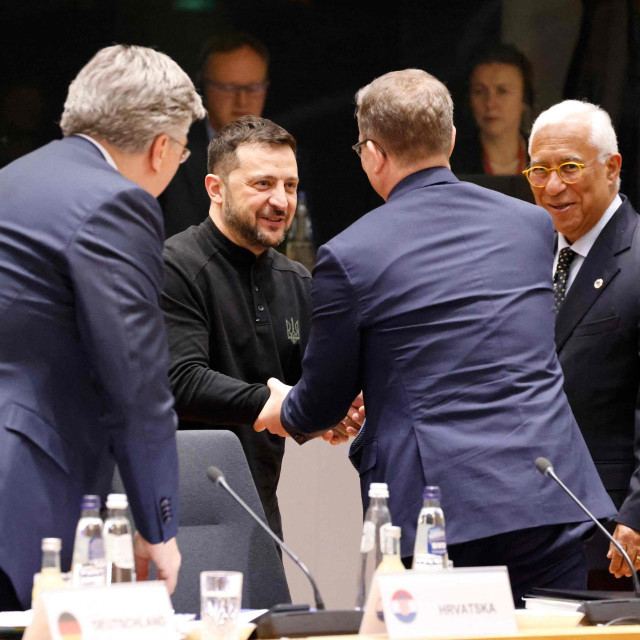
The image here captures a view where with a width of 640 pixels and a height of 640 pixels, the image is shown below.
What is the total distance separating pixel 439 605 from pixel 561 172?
6.02 feet

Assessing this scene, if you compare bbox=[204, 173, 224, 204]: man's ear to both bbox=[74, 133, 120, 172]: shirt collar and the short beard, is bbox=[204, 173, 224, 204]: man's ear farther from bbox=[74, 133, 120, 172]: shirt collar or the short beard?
bbox=[74, 133, 120, 172]: shirt collar

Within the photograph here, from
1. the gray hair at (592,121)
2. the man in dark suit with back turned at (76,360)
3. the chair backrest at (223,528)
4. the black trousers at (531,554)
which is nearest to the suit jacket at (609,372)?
the gray hair at (592,121)

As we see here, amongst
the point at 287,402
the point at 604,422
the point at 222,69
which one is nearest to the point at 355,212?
the point at 222,69

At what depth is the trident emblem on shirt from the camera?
3.30 m

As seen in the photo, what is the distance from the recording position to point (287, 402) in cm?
245

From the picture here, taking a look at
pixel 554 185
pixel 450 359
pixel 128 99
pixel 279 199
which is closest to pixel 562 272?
pixel 554 185

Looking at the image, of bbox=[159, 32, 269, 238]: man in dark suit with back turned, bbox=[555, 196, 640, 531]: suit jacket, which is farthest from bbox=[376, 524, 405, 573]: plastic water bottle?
bbox=[159, 32, 269, 238]: man in dark suit with back turned

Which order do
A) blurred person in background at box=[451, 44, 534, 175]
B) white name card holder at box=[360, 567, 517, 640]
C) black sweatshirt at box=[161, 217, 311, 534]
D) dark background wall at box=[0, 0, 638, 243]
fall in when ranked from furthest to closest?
blurred person in background at box=[451, 44, 534, 175] < dark background wall at box=[0, 0, 638, 243] < black sweatshirt at box=[161, 217, 311, 534] < white name card holder at box=[360, 567, 517, 640]

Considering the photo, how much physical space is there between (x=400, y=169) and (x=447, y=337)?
0.41m

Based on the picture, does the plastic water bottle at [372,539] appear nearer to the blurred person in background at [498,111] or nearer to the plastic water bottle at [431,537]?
the plastic water bottle at [431,537]

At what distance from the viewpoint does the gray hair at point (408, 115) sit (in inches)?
92.4

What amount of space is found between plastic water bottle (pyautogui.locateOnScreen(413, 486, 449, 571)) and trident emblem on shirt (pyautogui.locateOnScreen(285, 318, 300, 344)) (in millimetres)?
1394

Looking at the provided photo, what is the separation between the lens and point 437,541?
1.92 metres

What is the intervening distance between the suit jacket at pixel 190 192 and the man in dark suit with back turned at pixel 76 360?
7.06 feet
